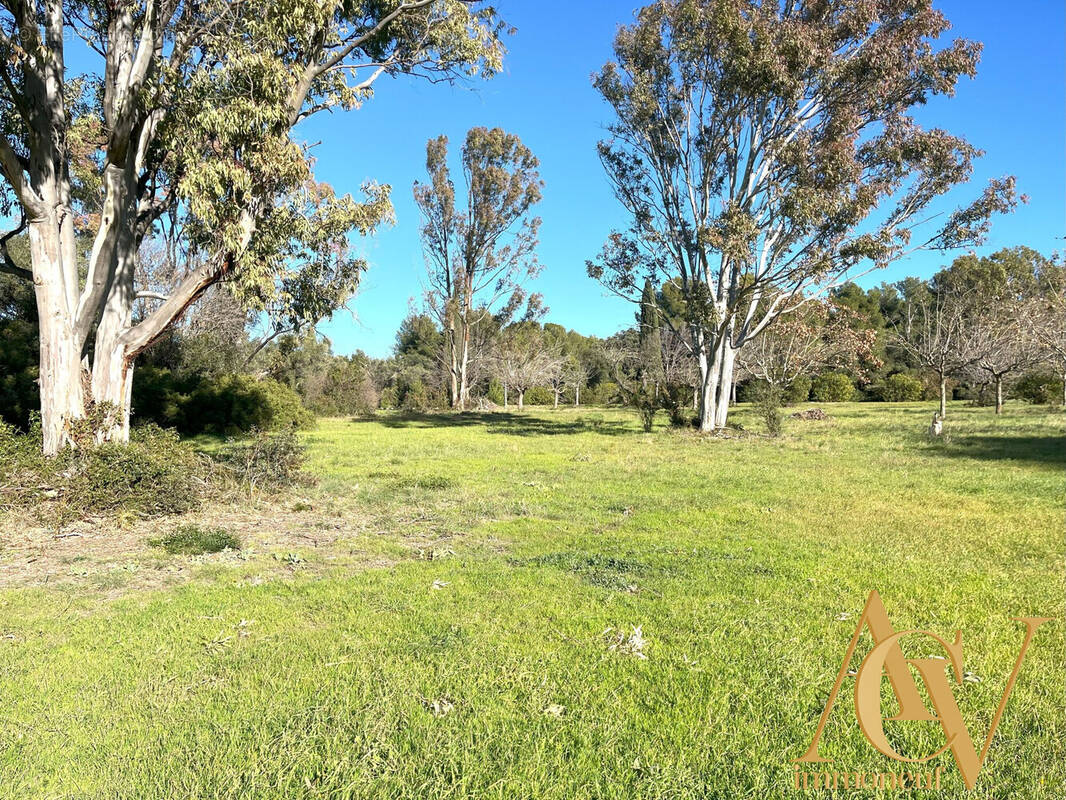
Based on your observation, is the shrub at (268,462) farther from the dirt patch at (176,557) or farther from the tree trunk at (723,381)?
the tree trunk at (723,381)

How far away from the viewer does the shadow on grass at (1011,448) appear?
41.6ft

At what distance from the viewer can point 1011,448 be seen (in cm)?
1442

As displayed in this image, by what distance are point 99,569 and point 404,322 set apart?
5274 centimetres

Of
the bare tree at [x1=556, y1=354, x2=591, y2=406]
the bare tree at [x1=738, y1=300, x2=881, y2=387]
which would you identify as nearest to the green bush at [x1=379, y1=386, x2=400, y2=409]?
the bare tree at [x1=556, y1=354, x2=591, y2=406]

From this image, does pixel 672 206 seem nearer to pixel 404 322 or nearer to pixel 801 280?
pixel 801 280

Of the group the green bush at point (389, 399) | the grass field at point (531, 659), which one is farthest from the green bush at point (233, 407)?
the green bush at point (389, 399)

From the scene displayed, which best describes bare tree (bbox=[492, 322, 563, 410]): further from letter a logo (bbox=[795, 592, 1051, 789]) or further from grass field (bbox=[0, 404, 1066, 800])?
letter a logo (bbox=[795, 592, 1051, 789])

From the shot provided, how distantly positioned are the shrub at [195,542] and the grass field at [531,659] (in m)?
0.77

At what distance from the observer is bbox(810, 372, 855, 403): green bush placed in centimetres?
4666

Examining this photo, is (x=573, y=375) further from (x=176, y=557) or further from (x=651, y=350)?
(x=176, y=557)

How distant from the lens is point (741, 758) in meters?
2.56

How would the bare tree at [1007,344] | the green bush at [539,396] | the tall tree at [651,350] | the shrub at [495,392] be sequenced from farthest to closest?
the green bush at [539,396] < the shrub at [495,392] < the tall tree at [651,350] < the bare tree at [1007,344]

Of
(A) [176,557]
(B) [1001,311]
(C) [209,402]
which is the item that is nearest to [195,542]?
(A) [176,557]

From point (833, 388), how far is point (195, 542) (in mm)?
49264
